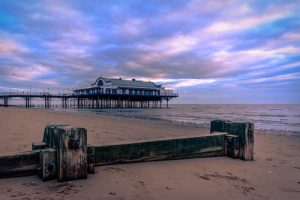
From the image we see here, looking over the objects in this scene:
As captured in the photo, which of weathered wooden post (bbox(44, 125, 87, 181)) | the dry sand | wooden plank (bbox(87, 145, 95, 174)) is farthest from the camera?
wooden plank (bbox(87, 145, 95, 174))

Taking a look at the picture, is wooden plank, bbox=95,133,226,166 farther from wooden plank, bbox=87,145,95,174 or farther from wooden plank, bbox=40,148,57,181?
wooden plank, bbox=40,148,57,181

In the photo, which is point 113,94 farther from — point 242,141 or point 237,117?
point 242,141

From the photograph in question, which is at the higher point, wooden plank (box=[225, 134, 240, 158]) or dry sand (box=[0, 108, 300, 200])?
wooden plank (box=[225, 134, 240, 158])

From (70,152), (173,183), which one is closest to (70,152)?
(70,152)

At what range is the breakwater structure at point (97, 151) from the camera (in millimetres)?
3633

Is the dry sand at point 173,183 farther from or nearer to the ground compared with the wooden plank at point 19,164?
nearer to the ground

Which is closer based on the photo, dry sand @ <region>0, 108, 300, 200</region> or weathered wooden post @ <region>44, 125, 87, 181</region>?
dry sand @ <region>0, 108, 300, 200</region>

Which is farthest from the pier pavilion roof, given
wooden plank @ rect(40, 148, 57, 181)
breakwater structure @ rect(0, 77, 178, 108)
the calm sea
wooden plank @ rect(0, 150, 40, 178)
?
wooden plank @ rect(40, 148, 57, 181)

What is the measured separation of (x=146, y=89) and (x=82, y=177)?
71.9 m

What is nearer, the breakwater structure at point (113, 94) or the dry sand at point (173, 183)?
the dry sand at point (173, 183)

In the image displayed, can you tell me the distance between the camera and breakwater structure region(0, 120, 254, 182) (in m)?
3.63

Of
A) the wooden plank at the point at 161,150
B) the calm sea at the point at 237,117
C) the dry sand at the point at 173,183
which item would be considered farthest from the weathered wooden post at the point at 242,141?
the calm sea at the point at 237,117

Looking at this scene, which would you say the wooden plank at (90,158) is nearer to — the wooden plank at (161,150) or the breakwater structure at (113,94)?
the wooden plank at (161,150)

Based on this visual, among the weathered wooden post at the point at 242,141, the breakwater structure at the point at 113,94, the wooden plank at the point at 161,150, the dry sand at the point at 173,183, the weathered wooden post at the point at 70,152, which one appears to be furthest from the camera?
the breakwater structure at the point at 113,94
